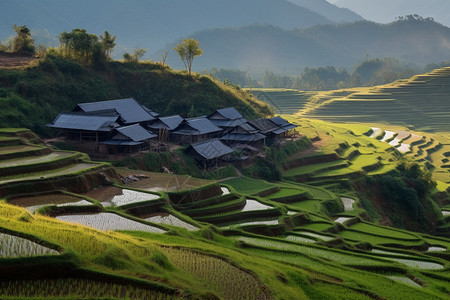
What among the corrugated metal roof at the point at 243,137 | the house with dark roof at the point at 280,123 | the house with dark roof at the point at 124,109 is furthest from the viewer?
the house with dark roof at the point at 280,123

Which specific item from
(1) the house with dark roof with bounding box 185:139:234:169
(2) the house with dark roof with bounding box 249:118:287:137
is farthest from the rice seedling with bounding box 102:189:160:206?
(2) the house with dark roof with bounding box 249:118:287:137

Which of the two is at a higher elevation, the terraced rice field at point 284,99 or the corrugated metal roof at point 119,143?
the terraced rice field at point 284,99

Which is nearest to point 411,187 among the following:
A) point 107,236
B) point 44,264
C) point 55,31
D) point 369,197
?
point 369,197

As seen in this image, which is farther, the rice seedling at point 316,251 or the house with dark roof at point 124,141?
the house with dark roof at point 124,141

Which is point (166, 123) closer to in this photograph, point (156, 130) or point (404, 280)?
point (156, 130)

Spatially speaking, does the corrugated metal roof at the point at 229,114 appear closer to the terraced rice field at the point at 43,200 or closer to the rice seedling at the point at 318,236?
the rice seedling at the point at 318,236

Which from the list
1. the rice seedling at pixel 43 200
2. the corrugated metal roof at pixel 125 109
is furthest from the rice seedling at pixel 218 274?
the corrugated metal roof at pixel 125 109

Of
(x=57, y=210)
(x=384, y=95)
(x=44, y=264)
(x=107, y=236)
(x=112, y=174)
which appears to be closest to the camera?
(x=44, y=264)

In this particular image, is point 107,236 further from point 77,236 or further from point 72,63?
point 72,63
